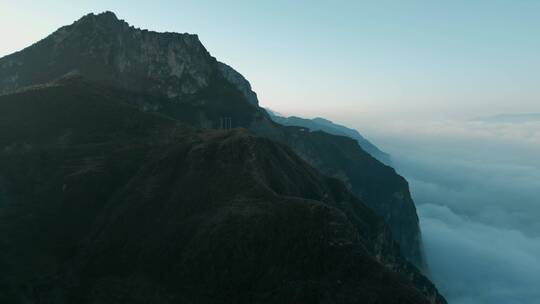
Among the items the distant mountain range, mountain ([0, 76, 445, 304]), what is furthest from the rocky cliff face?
mountain ([0, 76, 445, 304])

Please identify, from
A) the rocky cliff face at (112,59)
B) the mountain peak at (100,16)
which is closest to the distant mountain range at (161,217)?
the rocky cliff face at (112,59)

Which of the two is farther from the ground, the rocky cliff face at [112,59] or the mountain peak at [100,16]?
the mountain peak at [100,16]

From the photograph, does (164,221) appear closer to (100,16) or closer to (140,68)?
(140,68)

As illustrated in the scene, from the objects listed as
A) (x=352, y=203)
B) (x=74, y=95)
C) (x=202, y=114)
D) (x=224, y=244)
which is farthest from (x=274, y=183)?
(x=202, y=114)

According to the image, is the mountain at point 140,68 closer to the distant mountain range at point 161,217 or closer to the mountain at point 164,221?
the distant mountain range at point 161,217

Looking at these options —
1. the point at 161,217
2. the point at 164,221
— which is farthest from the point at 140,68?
the point at 164,221

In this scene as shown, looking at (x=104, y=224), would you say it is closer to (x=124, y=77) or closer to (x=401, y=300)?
(x=401, y=300)
